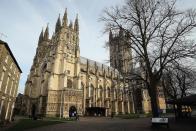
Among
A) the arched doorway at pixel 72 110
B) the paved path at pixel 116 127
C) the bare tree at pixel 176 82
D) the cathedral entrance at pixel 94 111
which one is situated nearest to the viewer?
the paved path at pixel 116 127

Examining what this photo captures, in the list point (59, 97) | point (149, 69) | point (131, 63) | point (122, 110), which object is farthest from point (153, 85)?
point (122, 110)

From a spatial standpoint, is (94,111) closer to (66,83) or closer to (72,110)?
(72,110)

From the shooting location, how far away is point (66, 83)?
49625 millimetres

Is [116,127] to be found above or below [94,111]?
above

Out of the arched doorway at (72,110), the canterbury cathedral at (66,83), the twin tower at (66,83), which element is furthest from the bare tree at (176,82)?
the arched doorway at (72,110)

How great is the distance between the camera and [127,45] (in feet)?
60.9

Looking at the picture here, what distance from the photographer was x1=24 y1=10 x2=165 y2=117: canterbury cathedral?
1853 inches

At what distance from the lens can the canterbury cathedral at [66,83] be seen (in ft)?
154

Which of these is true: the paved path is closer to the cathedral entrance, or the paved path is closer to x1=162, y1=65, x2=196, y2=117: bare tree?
x1=162, y1=65, x2=196, y2=117: bare tree

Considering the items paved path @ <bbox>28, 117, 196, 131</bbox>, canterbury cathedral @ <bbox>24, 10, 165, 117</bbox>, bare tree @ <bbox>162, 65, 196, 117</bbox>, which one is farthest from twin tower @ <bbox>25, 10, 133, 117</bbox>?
paved path @ <bbox>28, 117, 196, 131</bbox>

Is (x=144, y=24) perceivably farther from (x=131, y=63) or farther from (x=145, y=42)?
(x=131, y=63)

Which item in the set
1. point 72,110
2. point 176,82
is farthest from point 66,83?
point 176,82

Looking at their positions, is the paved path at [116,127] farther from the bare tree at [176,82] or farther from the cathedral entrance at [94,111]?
the cathedral entrance at [94,111]

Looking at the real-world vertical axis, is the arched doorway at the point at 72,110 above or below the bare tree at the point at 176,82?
below
